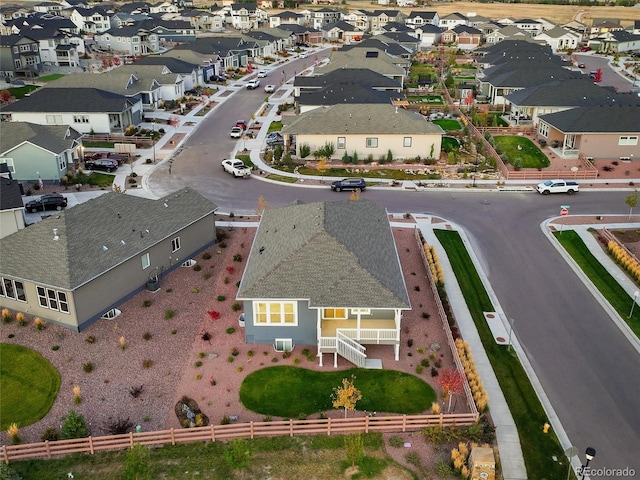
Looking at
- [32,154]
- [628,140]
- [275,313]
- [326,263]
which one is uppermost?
[326,263]

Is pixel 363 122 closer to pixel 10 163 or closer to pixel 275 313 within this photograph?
pixel 10 163

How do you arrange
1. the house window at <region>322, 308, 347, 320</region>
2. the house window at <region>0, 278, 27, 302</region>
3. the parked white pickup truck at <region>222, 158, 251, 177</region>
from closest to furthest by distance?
1. the house window at <region>322, 308, 347, 320</region>
2. the house window at <region>0, 278, 27, 302</region>
3. the parked white pickup truck at <region>222, 158, 251, 177</region>

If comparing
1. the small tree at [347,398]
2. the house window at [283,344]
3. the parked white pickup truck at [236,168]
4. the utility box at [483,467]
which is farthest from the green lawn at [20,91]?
the utility box at [483,467]

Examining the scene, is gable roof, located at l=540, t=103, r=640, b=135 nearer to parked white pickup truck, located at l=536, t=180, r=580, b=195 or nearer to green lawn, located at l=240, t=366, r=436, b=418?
parked white pickup truck, located at l=536, t=180, r=580, b=195

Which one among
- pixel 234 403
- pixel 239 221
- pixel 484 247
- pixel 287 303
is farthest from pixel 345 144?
pixel 234 403

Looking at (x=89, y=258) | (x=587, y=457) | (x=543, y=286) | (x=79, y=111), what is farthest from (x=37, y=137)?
(x=587, y=457)

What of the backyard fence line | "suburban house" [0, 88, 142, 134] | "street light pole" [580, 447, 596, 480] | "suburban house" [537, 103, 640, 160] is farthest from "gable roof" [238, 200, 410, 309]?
"suburban house" [0, 88, 142, 134]

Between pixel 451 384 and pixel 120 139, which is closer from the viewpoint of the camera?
pixel 451 384
